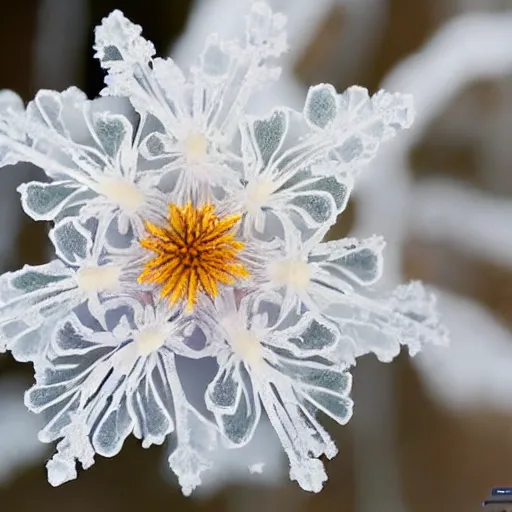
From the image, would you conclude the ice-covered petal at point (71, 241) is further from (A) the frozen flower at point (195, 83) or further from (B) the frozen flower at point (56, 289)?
(A) the frozen flower at point (195, 83)

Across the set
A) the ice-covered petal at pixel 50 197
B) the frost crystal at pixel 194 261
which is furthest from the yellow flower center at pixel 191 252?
the ice-covered petal at pixel 50 197

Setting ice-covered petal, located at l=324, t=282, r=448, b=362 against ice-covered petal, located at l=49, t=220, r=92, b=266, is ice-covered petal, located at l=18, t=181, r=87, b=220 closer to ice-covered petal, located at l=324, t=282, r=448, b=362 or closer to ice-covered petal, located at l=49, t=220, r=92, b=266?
ice-covered petal, located at l=49, t=220, r=92, b=266

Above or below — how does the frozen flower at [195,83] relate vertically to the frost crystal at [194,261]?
above

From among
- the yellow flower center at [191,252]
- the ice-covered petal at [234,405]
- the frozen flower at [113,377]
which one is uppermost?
the yellow flower center at [191,252]

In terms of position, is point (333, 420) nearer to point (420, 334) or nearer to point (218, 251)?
point (420, 334)

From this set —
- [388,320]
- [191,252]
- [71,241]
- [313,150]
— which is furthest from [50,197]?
[388,320]

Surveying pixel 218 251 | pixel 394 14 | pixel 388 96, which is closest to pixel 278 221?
pixel 218 251
